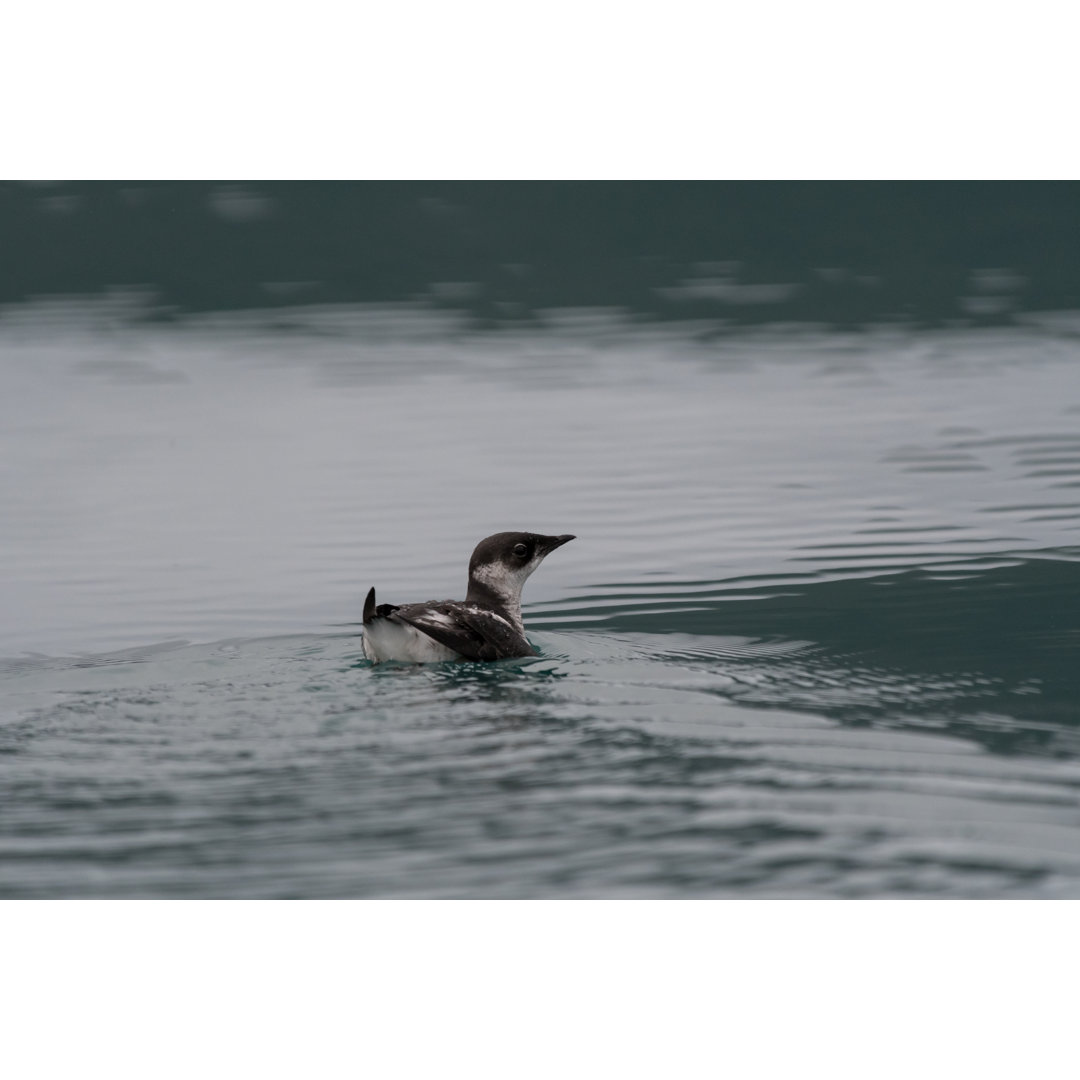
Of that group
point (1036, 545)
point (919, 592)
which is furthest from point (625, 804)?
point (1036, 545)

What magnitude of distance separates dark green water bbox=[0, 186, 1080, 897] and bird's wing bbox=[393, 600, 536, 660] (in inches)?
4.1

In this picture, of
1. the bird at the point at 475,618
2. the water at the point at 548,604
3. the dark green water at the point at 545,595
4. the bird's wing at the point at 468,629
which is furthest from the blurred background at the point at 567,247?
the bird's wing at the point at 468,629

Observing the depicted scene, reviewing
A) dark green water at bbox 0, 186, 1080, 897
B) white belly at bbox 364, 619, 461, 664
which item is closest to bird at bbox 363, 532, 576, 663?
white belly at bbox 364, 619, 461, 664

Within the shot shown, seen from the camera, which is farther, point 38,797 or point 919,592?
point 919,592

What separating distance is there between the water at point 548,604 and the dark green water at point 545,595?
0.08 feet

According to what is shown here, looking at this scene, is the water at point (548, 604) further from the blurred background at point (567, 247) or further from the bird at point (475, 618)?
the blurred background at point (567, 247)

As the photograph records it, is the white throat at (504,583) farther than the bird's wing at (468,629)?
Yes

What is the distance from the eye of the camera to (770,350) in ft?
40.0

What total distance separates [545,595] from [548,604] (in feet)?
0.62

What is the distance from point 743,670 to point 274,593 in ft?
9.08

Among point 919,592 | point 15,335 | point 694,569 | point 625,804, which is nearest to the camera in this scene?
point 625,804

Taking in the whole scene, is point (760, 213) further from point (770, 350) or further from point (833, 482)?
point (833, 482)

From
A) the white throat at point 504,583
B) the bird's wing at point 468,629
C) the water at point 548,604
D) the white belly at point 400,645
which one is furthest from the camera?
the white throat at point 504,583

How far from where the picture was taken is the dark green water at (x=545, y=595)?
4.32 metres
